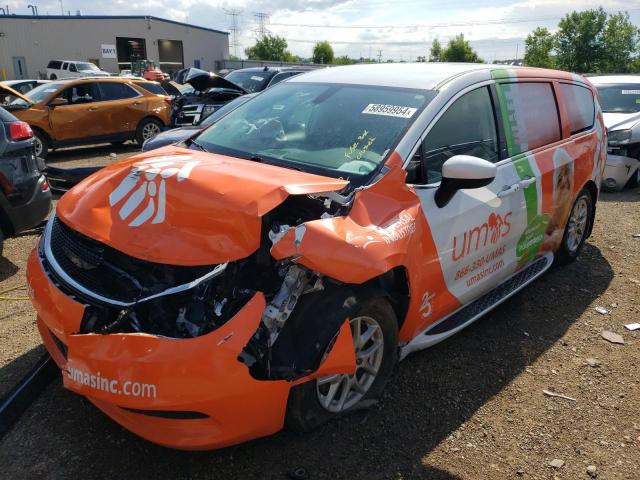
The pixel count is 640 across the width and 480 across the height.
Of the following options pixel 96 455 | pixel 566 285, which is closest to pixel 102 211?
pixel 96 455

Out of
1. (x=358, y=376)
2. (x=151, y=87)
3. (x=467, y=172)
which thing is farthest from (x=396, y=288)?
(x=151, y=87)

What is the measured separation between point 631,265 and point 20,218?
19.3 ft

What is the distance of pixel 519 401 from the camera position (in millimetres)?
3129

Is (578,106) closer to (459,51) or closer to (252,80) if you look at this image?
(252,80)

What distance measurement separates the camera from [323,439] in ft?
8.84

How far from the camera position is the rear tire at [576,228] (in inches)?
192

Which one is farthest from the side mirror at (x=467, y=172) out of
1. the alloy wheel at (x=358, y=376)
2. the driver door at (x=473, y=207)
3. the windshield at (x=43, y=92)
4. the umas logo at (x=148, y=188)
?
the windshield at (x=43, y=92)

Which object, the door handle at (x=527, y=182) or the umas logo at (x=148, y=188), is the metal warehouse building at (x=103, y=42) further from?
the door handle at (x=527, y=182)

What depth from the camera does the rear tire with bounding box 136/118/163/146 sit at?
12.1m

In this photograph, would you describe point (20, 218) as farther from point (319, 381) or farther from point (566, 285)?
point (566, 285)

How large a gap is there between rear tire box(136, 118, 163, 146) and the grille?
10.00 metres

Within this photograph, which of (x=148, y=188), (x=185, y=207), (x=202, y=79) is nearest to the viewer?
(x=185, y=207)

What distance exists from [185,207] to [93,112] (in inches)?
399

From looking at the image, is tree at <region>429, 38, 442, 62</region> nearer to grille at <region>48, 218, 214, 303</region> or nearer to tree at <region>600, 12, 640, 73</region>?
tree at <region>600, 12, 640, 73</region>
